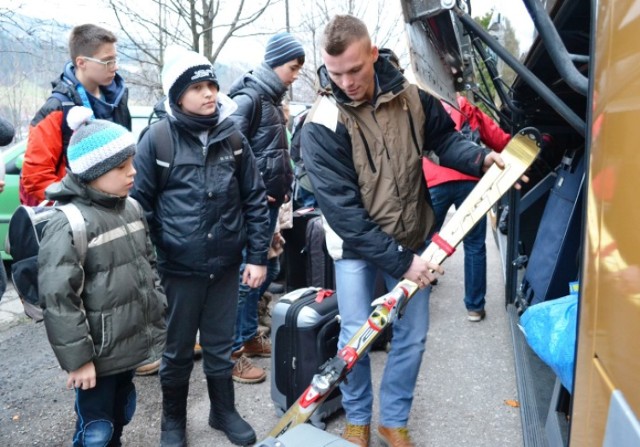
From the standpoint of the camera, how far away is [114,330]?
7.80ft

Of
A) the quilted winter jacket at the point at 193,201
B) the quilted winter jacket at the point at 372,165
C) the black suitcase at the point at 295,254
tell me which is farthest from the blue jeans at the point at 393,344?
the black suitcase at the point at 295,254

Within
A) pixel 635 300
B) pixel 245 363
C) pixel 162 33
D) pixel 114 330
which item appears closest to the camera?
pixel 635 300

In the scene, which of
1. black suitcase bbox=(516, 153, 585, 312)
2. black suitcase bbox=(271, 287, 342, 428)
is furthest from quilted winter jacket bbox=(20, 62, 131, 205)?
black suitcase bbox=(516, 153, 585, 312)

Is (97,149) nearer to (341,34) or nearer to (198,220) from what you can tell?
(198,220)

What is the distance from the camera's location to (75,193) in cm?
237

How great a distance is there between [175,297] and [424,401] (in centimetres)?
158

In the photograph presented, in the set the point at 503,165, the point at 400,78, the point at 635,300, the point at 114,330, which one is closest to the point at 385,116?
the point at 400,78

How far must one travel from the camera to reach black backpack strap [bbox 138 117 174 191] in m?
2.71

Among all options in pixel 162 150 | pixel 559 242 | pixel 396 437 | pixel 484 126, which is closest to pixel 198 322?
pixel 162 150

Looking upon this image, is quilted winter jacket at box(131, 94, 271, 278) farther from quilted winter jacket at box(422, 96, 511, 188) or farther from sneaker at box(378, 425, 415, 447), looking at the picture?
quilted winter jacket at box(422, 96, 511, 188)

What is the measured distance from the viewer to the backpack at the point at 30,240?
7.48 feet

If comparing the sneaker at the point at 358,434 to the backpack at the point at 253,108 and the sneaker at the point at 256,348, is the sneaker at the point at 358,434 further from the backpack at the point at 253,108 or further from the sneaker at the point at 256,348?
the backpack at the point at 253,108

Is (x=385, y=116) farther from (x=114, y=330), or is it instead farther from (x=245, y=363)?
(x=245, y=363)

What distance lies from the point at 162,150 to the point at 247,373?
63.0 inches
